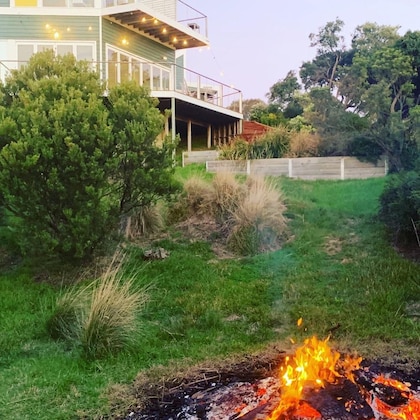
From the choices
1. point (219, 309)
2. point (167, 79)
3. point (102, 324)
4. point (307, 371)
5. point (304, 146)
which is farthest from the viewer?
point (167, 79)

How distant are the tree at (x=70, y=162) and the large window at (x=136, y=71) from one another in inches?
374

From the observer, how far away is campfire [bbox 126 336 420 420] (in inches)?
150

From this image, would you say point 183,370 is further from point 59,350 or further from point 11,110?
point 11,110

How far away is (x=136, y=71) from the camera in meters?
17.7

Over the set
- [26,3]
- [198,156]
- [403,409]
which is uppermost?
[26,3]

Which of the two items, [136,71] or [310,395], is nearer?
[310,395]

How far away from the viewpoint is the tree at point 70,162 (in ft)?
22.3

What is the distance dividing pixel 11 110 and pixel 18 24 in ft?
39.1

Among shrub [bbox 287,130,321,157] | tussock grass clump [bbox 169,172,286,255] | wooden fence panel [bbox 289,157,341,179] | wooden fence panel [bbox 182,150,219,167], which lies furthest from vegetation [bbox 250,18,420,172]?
tussock grass clump [bbox 169,172,286,255]

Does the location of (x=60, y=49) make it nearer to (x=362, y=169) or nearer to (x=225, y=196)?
(x=362, y=169)

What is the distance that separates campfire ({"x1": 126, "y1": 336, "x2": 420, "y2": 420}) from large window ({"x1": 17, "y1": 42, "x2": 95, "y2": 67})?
50.1ft

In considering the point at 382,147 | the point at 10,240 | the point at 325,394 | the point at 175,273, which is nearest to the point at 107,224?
the point at 175,273

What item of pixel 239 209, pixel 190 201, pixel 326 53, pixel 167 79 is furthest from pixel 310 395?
pixel 326 53

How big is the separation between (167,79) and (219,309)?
1411 cm
